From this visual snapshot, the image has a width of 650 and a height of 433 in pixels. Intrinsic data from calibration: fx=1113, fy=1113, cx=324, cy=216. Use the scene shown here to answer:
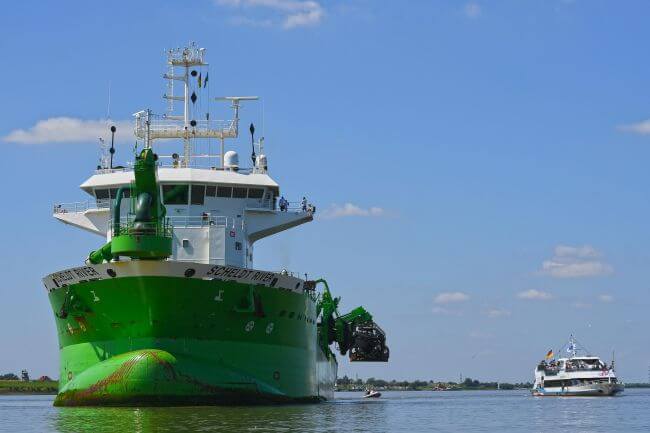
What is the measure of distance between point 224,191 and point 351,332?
19152 millimetres

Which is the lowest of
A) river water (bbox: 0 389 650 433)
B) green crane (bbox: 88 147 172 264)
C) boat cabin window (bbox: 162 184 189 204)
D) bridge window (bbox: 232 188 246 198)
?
river water (bbox: 0 389 650 433)

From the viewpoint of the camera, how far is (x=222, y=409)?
3397 cm

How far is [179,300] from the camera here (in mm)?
34469

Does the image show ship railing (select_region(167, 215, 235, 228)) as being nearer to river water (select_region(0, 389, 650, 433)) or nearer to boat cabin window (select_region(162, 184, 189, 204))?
boat cabin window (select_region(162, 184, 189, 204))

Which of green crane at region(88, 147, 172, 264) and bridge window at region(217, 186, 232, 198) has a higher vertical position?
bridge window at region(217, 186, 232, 198)

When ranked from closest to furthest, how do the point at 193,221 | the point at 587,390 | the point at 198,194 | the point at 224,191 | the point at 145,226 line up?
1. the point at 145,226
2. the point at 193,221
3. the point at 198,194
4. the point at 224,191
5. the point at 587,390

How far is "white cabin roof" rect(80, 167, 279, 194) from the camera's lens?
40.9 m

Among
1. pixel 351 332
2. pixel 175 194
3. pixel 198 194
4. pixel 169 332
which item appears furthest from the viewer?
pixel 351 332

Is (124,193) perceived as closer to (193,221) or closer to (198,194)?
(198,194)

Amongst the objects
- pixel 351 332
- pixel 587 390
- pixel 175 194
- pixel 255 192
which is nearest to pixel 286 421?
pixel 175 194

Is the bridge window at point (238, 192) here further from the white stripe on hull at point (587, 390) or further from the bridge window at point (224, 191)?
the white stripe on hull at point (587, 390)

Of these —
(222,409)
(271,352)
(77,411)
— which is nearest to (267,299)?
(271,352)

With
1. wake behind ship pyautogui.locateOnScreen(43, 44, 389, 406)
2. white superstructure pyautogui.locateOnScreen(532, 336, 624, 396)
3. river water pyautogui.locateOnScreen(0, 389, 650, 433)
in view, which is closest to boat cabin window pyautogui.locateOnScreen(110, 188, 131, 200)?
wake behind ship pyautogui.locateOnScreen(43, 44, 389, 406)

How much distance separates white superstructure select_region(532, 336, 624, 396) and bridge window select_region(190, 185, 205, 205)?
157 feet
